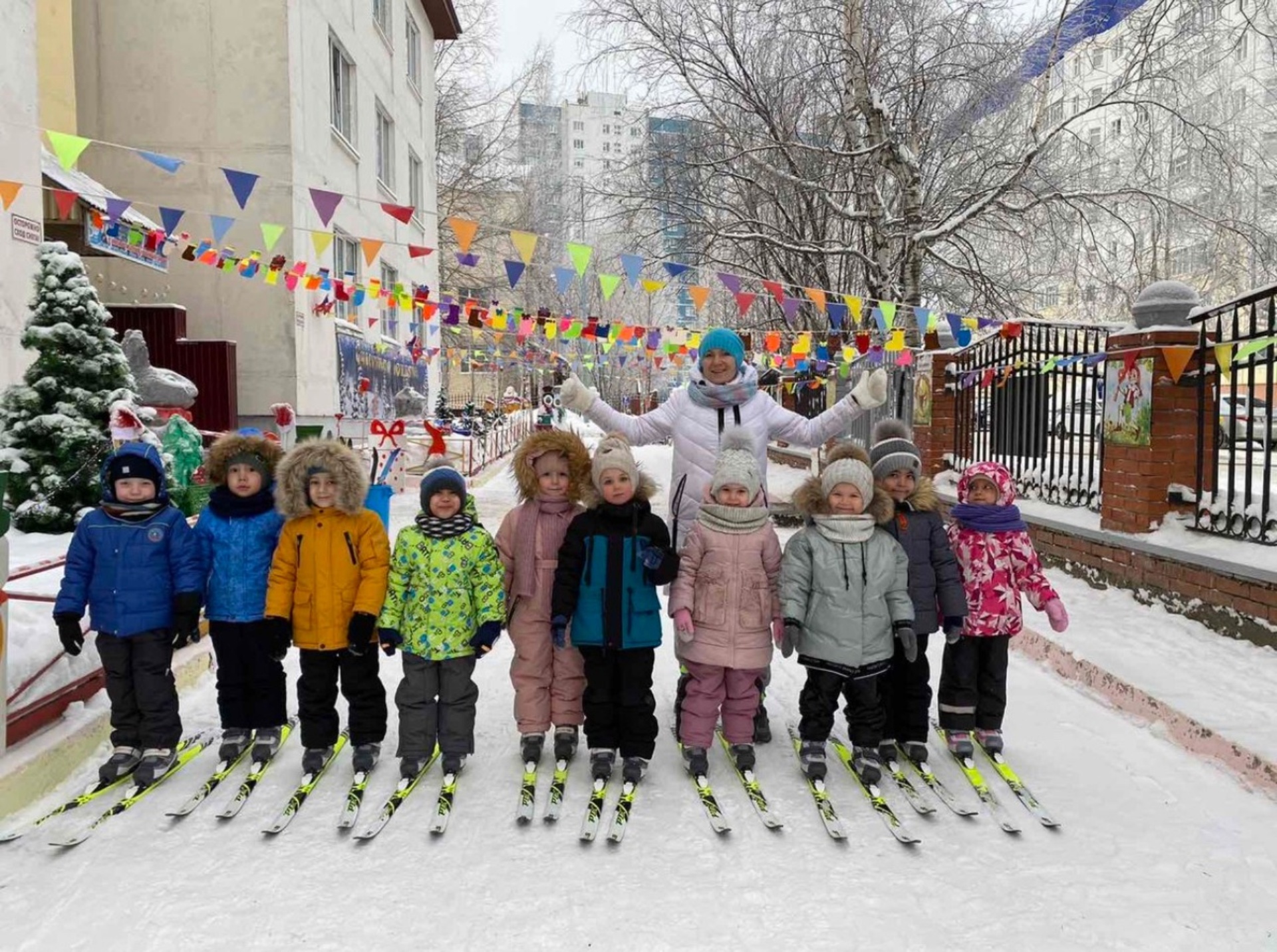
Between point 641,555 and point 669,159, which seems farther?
point 669,159

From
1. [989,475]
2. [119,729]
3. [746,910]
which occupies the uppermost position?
[989,475]

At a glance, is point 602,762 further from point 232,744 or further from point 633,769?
point 232,744

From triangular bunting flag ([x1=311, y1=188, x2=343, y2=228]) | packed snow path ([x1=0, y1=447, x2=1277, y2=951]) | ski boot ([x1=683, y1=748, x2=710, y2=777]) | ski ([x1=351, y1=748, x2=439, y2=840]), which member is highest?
triangular bunting flag ([x1=311, y1=188, x2=343, y2=228])

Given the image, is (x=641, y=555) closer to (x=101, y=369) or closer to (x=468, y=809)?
(x=468, y=809)

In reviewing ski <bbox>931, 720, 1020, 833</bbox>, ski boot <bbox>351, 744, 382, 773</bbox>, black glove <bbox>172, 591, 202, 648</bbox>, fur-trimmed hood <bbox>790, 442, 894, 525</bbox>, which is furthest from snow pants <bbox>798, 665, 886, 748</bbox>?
black glove <bbox>172, 591, 202, 648</bbox>

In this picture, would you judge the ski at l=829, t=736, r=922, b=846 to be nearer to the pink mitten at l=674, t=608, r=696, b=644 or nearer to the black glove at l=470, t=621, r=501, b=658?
the pink mitten at l=674, t=608, r=696, b=644

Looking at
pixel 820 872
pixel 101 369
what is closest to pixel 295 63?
pixel 101 369

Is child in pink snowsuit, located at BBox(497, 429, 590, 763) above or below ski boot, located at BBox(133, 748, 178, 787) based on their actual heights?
above

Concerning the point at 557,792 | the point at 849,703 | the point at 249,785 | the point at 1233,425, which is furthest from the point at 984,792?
the point at 249,785

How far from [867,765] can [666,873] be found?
115 centimetres

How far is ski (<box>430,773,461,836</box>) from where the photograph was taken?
3.26 metres

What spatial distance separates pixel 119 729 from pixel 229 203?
34.3 ft

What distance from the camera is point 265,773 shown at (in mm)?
3760

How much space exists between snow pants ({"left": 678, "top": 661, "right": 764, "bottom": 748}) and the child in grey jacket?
9.6 inches
